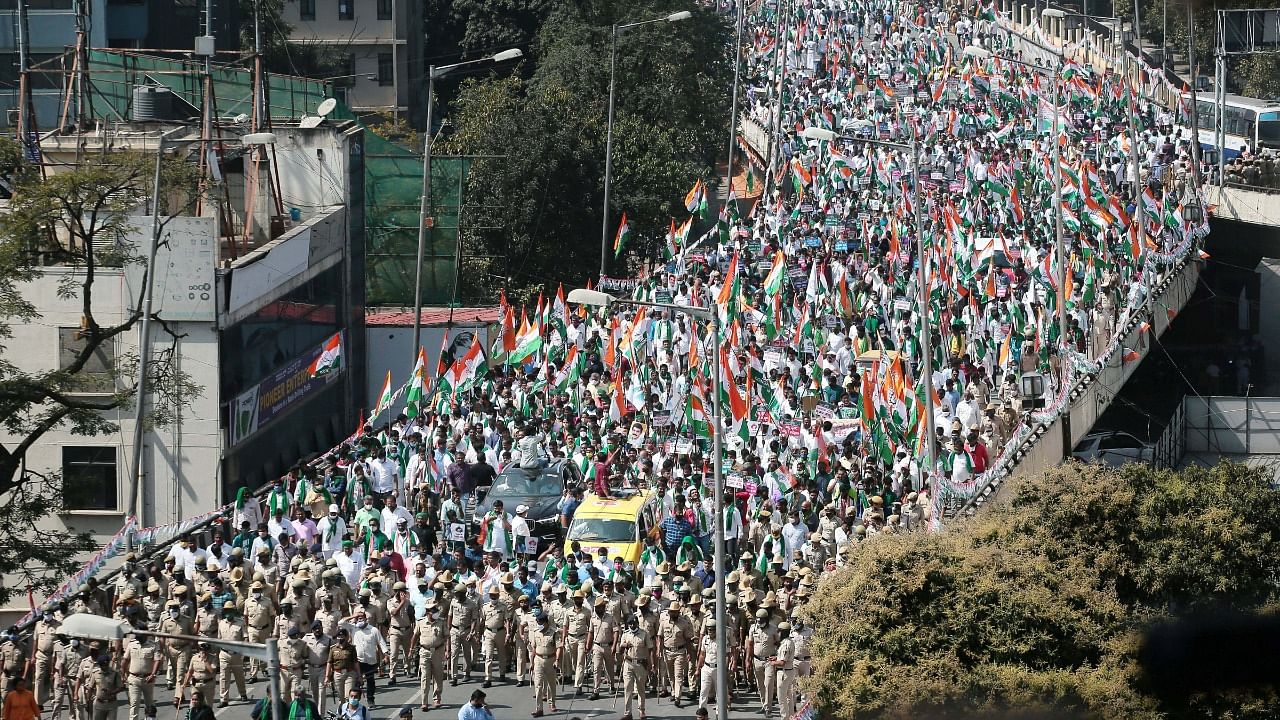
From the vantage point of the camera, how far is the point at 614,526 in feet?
72.2

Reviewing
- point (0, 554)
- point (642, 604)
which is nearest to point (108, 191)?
point (0, 554)

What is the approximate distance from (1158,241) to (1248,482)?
18933 mm

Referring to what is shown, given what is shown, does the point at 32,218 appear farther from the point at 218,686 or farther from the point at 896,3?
the point at 896,3

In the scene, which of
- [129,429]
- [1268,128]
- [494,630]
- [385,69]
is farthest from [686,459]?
[385,69]

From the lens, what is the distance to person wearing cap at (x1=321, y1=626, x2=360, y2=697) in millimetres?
18078

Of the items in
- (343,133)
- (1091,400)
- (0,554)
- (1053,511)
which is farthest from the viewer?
(343,133)

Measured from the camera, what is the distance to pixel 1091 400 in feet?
92.7

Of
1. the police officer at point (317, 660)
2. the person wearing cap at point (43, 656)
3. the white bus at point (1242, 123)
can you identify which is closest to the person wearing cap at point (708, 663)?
the police officer at point (317, 660)

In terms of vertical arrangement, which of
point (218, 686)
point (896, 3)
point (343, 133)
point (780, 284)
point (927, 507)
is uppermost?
point (896, 3)

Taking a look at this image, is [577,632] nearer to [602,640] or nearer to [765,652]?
[602,640]

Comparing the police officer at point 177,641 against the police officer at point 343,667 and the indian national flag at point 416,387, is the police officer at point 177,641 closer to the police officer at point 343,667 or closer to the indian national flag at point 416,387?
the police officer at point 343,667

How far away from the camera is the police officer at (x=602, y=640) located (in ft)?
61.6

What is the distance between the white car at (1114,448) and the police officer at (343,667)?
489 inches

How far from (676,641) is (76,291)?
53.3ft
